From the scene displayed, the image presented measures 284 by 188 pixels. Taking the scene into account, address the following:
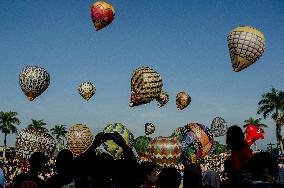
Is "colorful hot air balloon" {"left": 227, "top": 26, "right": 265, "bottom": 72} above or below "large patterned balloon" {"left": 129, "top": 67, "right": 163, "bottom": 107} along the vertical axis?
above

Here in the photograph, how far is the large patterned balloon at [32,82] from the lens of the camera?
71.8ft

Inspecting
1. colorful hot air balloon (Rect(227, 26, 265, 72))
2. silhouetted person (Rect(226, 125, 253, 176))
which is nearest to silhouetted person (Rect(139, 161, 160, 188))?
silhouetted person (Rect(226, 125, 253, 176))

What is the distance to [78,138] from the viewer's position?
25078mm

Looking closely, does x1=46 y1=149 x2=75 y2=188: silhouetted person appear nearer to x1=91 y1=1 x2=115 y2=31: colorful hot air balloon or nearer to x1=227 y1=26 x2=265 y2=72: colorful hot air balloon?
x1=227 y1=26 x2=265 y2=72: colorful hot air balloon

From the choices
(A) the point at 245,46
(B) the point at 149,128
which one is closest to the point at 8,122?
(B) the point at 149,128

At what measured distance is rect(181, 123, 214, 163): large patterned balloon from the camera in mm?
21766

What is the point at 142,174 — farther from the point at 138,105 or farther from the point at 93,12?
the point at 93,12

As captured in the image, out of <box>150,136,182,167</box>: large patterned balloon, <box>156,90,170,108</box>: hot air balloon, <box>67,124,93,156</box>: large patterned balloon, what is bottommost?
<box>150,136,182,167</box>: large patterned balloon

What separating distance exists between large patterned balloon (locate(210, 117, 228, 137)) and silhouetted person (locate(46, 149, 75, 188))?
115 feet

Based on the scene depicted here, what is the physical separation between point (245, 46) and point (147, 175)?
11695mm

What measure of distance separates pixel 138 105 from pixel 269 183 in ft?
45.1

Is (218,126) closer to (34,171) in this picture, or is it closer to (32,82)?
(32,82)

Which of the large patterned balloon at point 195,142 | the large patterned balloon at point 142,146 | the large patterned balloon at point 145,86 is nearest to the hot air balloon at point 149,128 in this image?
the large patterned balloon at point 142,146

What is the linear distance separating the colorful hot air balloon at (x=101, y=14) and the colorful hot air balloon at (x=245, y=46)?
694cm
